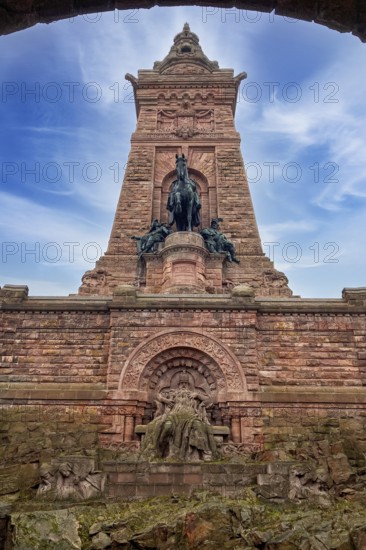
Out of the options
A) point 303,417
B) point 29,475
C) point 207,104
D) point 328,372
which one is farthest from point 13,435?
point 207,104

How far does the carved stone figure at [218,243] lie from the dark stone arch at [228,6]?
17276mm

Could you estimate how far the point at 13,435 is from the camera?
12953 mm

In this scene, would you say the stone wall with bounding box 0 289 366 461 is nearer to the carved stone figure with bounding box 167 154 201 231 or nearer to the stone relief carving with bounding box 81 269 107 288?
the stone relief carving with bounding box 81 269 107 288

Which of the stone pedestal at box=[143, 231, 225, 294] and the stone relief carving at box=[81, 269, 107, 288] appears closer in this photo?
the stone pedestal at box=[143, 231, 225, 294]

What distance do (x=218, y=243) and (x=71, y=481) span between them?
13323 millimetres

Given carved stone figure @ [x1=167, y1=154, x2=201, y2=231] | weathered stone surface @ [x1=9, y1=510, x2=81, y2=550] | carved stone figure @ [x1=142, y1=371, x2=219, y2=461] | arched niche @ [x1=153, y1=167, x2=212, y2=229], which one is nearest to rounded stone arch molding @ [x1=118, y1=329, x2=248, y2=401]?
carved stone figure @ [x1=142, y1=371, x2=219, y2=461]

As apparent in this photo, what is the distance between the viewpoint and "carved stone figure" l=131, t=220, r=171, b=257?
21.2 meters

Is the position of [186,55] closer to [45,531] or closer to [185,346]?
[185,346]

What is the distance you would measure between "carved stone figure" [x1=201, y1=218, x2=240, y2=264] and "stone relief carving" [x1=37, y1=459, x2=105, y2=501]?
489 inches

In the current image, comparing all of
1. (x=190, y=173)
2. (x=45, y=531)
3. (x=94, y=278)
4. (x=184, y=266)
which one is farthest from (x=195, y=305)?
(x=190, y=173)

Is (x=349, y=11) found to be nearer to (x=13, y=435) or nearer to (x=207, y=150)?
(x=13, y=435)

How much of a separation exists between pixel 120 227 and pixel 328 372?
1254 centimetres

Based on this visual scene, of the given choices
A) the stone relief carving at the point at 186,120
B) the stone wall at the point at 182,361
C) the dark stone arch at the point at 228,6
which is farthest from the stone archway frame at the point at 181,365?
the stone relief carving at the point at 186,120

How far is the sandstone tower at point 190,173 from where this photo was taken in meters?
20.8
